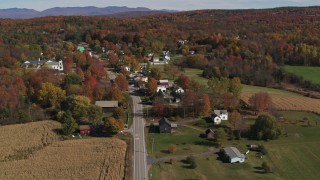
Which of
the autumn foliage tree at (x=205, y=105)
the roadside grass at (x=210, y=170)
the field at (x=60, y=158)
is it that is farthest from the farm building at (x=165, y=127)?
the roadside grass at (x=210, y=170)

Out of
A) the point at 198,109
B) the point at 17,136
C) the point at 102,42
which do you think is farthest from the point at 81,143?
the point at 102,42

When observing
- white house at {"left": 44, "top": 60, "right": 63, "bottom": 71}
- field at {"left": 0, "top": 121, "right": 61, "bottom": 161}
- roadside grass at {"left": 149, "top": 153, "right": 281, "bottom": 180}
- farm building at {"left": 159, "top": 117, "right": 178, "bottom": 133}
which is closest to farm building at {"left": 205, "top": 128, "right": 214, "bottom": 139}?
farm building at {"left": 159, "top": 117, "right": 178, "bottom": 133}

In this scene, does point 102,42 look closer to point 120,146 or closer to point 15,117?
point 15,117

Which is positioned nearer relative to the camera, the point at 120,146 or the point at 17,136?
the point at 120,146

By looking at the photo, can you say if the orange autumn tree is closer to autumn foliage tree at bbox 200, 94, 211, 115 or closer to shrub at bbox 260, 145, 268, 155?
autumn foliage tree at bbox 200, 94, 211, 115

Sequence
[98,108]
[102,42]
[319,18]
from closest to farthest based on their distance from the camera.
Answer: [98,108] → [102,42] → [319,18]

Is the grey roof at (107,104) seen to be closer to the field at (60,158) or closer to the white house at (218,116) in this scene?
the field at (60,158)

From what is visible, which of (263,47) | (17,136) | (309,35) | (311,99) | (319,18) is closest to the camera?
(17,136)
